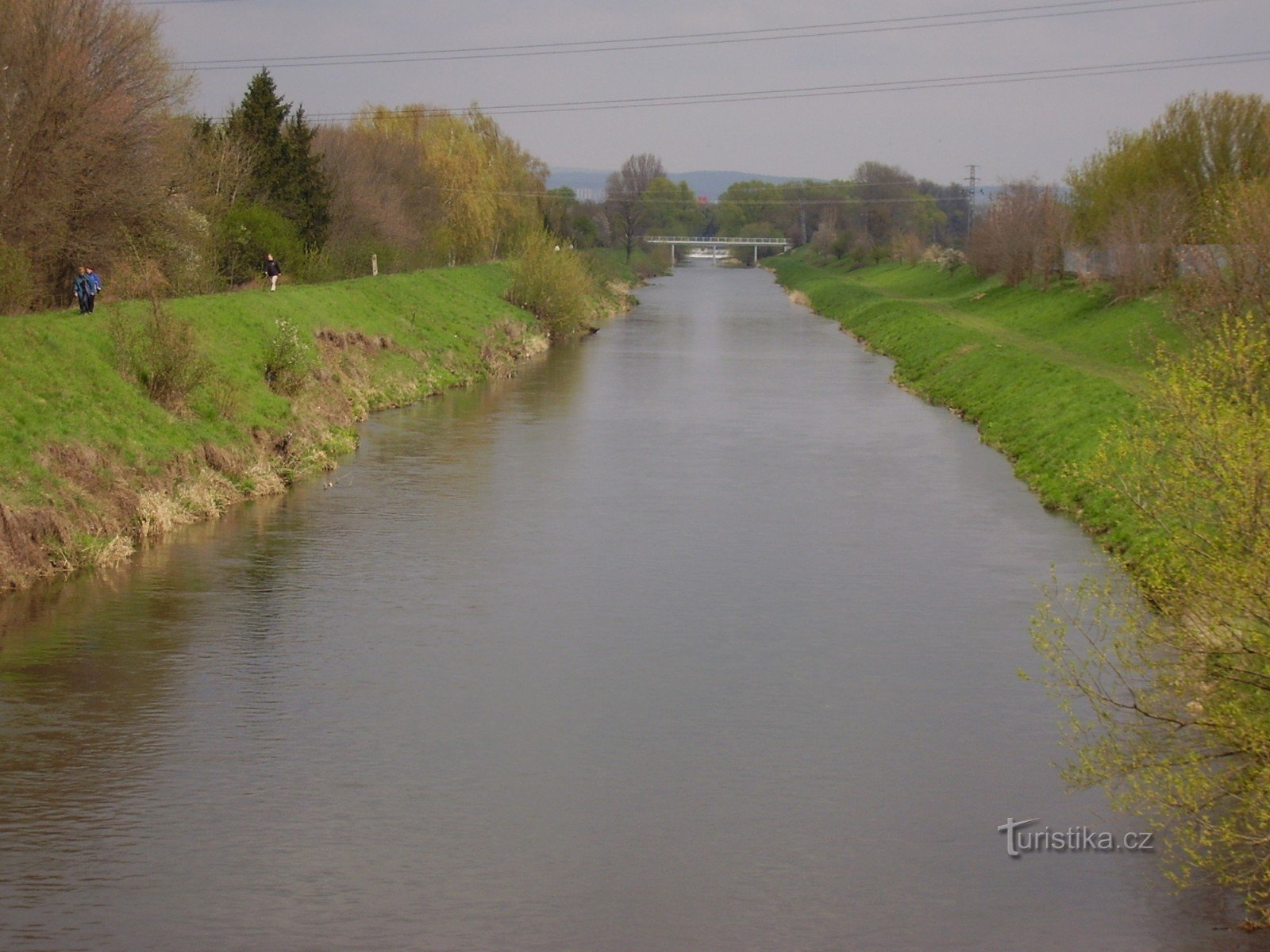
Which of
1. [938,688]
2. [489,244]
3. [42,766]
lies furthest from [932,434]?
[489,244]

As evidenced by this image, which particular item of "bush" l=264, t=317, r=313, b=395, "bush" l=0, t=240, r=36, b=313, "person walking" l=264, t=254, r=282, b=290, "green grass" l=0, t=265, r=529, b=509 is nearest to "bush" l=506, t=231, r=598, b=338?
"green grass" l=0, t=265, r=529, b=509

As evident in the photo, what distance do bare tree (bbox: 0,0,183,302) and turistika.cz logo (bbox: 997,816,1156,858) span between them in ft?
86.2

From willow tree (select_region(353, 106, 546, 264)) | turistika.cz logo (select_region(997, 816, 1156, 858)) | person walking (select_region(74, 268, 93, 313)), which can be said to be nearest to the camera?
turistika.cz logo (select_region(997, 816, 1156, 858))

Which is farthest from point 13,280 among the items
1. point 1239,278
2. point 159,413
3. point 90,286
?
point 1239,278

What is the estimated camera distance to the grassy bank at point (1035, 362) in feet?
87.9

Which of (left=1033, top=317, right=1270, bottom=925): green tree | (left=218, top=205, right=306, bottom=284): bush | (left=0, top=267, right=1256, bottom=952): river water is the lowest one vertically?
(left=0, top=267, right=1256, bottom=952): river water

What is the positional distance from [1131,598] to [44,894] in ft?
44.1

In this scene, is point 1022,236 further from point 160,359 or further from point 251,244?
point 160,359

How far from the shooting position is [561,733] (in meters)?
14.5

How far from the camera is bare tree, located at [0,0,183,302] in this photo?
32469 mm

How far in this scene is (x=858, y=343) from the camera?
203ft

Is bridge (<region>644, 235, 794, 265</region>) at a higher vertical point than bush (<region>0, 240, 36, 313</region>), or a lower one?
higher

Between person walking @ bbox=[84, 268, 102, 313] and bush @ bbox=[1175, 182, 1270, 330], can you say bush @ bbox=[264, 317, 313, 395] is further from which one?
bush @ bbox=[1175, 182, 1270, 330]

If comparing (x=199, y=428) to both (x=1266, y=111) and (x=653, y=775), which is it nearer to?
(x=653, y=775)
